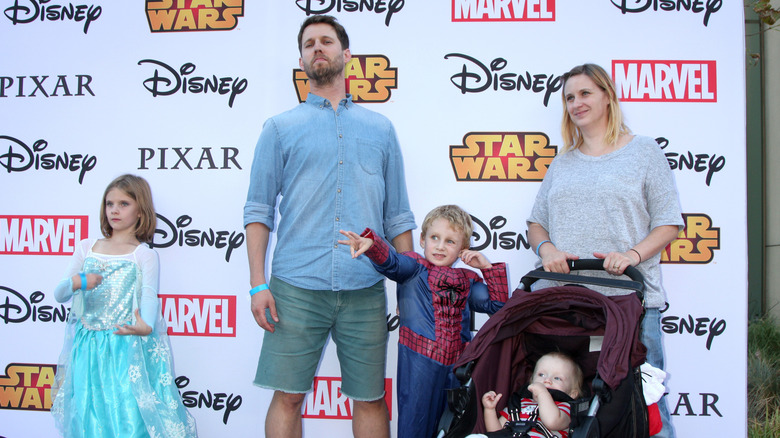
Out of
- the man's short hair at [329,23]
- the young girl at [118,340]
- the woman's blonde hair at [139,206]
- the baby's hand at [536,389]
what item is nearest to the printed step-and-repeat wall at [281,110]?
the woman's blonde hair at [139,206]

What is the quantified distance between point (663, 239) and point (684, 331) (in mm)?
1058

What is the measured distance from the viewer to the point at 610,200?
244 cm

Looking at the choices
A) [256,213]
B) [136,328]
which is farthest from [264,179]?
[136,328]

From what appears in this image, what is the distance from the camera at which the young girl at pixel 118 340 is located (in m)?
2.76

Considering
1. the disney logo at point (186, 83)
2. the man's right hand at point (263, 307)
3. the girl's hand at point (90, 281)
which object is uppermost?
the disney logo at point (186, 83)

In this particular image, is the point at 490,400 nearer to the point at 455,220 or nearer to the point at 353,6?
the point at 455,220

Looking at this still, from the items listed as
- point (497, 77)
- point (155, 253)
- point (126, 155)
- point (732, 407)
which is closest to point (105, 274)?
point (155, 253)

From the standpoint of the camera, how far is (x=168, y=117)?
11.1ft

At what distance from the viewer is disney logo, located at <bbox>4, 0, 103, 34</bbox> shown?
347cm

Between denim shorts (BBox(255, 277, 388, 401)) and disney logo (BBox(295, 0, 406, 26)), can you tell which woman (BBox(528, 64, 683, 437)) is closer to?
denim shorts (BBox(255, 277, 388, 401))

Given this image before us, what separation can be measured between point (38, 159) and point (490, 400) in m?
3.29

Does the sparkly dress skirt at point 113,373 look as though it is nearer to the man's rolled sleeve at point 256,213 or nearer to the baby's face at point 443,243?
the man's rolled sleeve at point 256,213

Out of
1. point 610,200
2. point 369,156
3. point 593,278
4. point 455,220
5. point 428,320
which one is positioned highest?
point 369,156

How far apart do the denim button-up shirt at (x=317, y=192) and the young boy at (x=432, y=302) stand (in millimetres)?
276
